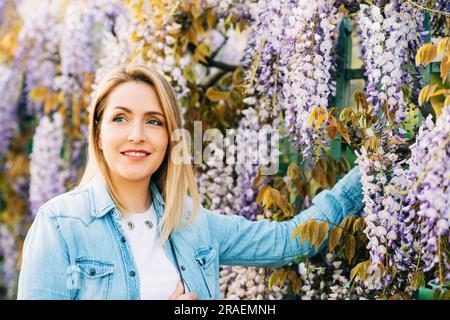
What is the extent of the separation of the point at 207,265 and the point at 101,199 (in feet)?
1.34

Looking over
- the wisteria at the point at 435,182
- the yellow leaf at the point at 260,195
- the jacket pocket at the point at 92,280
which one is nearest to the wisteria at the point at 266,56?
the yellow leaf at the point at 260,195

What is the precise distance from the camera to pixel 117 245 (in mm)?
1949

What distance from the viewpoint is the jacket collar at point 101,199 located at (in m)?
1.97

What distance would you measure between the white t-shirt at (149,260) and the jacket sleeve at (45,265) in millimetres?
206

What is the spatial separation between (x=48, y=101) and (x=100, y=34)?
543 millimetres

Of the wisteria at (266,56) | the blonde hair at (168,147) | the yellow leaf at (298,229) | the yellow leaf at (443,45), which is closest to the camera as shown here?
the yellow leaf at (443,45)

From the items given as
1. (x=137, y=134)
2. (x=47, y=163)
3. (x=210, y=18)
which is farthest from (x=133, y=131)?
(x=47, y=163)

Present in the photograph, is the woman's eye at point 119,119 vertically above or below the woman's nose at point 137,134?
above

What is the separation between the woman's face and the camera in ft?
6.60

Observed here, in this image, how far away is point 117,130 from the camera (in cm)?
202

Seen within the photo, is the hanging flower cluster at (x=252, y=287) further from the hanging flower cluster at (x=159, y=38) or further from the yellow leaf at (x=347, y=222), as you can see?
the hanging flower cluster at (x=159, y=38)

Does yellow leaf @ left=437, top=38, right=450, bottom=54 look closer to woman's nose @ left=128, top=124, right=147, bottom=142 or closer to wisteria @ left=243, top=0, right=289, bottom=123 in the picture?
wisteria @ left=243, top=0, right=289, bottom=123

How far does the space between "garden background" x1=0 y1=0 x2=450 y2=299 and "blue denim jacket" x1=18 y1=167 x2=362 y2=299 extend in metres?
0.10

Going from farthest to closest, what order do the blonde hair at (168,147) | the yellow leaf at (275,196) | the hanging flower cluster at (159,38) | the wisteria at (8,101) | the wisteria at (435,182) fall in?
1. the wisteria at (8,101)
2. the hanging flower cluster at (159,38)
3. the yellow leaf at (275,196)
4. the blonde hair at (168,147)
5. the wisteria at (435,182)
